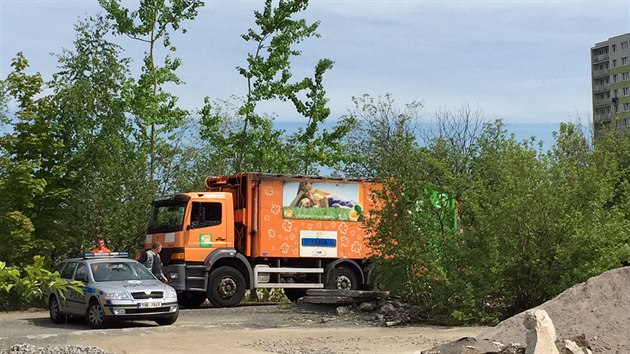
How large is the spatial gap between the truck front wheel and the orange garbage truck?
0.03 m

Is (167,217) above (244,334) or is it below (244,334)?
above

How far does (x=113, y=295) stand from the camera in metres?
19.1

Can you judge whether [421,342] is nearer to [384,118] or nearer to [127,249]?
[127,249]

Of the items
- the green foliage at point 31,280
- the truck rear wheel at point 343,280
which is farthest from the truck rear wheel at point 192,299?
the green foliage at point 31,280

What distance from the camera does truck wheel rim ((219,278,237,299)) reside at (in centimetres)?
2511

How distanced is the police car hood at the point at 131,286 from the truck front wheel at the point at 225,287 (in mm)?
4848

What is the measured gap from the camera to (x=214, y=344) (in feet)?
53.5

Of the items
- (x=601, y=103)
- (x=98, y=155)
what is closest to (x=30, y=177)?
(x=98, y=155)

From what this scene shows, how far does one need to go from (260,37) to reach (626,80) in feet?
336

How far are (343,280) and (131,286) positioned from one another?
29.3ft

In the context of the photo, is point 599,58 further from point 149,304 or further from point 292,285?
point 149,304

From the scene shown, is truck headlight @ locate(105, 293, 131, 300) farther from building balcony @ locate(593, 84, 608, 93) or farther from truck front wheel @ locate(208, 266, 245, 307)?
building balcony @ locate(593, 84, 608, 93)

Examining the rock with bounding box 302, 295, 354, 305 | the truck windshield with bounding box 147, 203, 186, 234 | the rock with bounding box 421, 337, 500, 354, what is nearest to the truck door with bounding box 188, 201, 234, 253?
the truck windshield with bounding box 147, 203, 186, 234

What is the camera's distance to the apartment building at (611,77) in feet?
404
